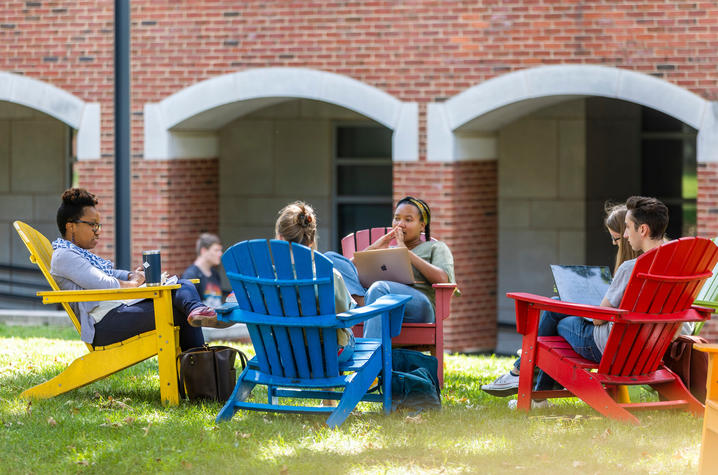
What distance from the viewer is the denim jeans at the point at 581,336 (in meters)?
5.36

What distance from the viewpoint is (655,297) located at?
16.5 ft

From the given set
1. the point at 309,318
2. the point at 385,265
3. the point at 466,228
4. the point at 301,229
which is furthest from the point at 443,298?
the point at 466,228

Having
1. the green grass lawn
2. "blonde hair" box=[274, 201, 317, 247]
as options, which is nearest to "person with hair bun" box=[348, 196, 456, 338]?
the green grass lawn

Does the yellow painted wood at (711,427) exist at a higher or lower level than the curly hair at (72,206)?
lower

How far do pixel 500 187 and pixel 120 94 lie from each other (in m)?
5.34

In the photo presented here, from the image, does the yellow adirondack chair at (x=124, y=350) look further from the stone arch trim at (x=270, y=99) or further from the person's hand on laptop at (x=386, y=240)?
the stone arch trim at (x=270, y=99)

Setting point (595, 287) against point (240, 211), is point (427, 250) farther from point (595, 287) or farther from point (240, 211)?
point (240, 211)

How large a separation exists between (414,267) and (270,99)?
5.96 metres

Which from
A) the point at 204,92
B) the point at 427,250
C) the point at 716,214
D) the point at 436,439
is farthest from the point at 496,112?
the point at 436,439

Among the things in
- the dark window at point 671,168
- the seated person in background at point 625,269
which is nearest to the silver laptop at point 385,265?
the seated person in background at point 625,269

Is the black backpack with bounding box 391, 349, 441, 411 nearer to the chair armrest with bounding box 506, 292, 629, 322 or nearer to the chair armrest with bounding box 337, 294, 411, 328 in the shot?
the chair armrest with bounding box 337, 294, 411, 328

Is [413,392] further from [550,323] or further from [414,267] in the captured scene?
[414,267]

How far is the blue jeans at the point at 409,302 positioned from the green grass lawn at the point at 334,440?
1.74ft

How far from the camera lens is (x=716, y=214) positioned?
10523mm
